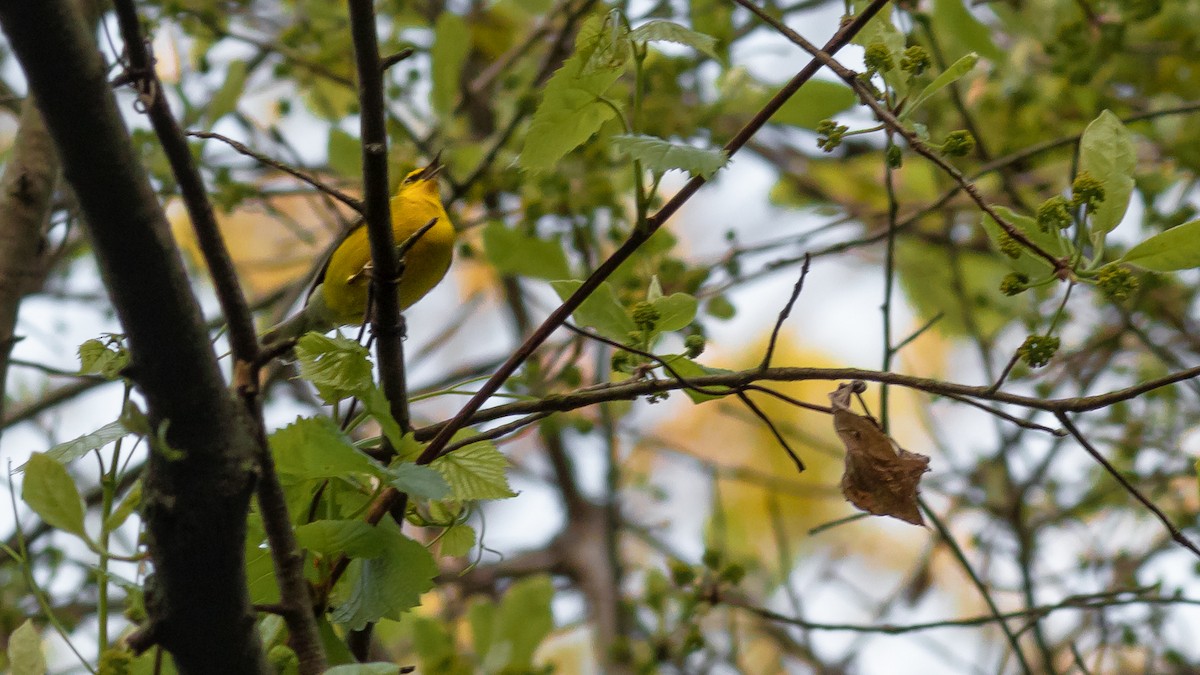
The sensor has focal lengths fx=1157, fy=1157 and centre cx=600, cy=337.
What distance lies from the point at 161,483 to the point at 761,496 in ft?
19.0

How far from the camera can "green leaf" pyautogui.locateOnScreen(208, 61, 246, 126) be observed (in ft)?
9.66

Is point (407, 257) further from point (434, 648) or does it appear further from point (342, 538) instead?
point (342, 538)

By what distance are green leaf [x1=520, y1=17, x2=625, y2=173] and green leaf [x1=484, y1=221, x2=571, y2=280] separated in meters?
0.83

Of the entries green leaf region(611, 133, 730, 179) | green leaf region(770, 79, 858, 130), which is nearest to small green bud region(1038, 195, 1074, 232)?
green leaf region(611, 133, 730, 179)

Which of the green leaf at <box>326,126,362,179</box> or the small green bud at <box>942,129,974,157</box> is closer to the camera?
the small green bud at <box>942,129,974,157</box>

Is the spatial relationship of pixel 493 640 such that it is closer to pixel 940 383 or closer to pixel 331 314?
pixel 331 314

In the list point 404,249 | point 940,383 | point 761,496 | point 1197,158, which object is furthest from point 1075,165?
point 761,496

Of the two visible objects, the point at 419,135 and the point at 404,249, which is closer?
the point at 404,249

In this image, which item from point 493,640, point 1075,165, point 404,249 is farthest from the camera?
point 493,640

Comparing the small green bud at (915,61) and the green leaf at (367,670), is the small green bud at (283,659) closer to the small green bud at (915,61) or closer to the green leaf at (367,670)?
the green leaf at (367,670)

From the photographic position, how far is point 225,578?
1224 mm

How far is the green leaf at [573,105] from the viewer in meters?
1.45

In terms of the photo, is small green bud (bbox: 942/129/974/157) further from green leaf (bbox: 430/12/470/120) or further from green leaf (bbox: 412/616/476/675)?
green leaf (bbox: 430/12/470/120)

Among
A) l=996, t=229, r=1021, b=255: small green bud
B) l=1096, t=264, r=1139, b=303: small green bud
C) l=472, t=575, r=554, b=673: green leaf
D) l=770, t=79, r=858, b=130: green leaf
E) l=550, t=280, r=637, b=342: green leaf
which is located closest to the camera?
l=1096, t=264, r=1139, b=303: small green bud
